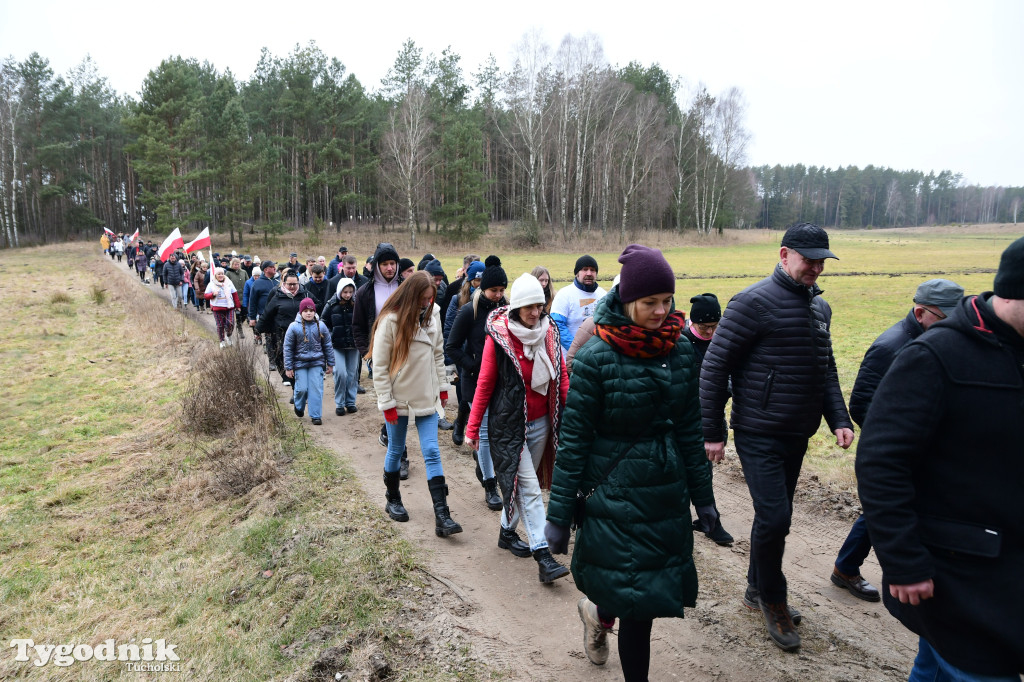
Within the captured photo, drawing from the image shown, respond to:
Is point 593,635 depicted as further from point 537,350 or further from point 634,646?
point 537,350

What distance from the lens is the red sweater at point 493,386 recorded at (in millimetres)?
4312

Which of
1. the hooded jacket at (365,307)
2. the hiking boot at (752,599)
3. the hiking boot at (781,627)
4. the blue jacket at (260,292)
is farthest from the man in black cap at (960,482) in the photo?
the blue jacket at (260,292)

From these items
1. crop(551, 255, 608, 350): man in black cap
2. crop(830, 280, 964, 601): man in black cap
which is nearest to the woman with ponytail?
crop(551, 255, 608, 350): man in black cap

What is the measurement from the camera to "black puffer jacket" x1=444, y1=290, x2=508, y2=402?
20.2 ft

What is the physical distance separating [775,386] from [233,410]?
23.4 ft

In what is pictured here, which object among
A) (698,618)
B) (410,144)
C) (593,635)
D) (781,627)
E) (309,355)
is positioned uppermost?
(410,144)

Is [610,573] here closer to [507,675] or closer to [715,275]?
[507,675]

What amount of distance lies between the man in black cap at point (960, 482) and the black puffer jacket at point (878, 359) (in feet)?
5.83

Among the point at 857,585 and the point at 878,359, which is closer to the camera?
the point at 878,359

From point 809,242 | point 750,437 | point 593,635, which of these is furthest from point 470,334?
point 809,242

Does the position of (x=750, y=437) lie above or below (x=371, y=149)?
below

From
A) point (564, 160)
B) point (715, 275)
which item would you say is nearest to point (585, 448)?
point (715, 275)

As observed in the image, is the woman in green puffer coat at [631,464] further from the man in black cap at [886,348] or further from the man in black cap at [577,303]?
the man in black cap at [577,303]

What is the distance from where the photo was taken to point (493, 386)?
450 centimetres
